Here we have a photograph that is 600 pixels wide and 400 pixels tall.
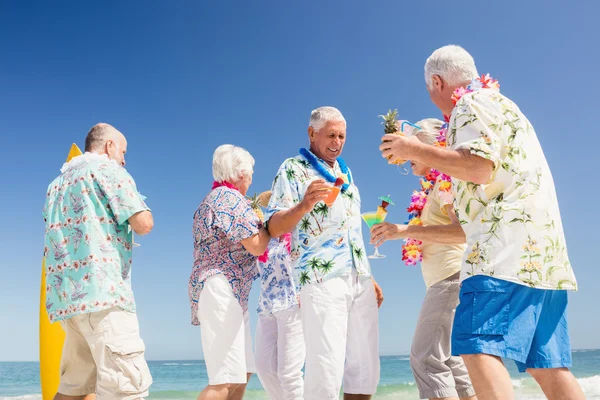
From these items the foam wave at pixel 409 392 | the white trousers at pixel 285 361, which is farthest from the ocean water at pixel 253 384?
the white trousers at pixel 285 361

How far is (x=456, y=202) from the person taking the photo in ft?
8.32

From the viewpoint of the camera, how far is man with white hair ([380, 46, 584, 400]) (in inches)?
85.0

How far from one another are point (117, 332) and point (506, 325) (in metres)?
2.14

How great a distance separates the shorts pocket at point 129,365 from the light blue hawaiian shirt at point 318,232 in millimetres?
1068

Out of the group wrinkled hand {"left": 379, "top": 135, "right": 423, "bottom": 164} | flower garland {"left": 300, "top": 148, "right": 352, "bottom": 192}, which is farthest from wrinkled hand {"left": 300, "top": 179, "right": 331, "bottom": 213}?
wrinkled hand {"left": 379, "top": 135, "right": 423, "bottom": 164}

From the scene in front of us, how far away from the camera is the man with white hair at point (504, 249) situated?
216 centimetres

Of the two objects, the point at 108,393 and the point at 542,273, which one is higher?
the point at 542,273

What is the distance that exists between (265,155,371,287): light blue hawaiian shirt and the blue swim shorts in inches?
48.5

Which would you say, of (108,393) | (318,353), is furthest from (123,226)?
(318,353)

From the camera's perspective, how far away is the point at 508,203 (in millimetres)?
2299

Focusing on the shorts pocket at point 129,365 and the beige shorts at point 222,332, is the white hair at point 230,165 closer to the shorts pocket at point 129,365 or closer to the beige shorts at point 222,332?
the beige shorts at point 222,332

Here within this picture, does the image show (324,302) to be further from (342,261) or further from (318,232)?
(318,232)

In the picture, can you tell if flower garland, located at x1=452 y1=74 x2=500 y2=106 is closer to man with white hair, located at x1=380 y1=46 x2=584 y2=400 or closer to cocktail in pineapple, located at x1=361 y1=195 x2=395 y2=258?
man with white hair, located at x1=380 y1=46 x2=584 y2=400

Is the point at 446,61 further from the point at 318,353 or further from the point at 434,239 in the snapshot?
the point at 318,353
